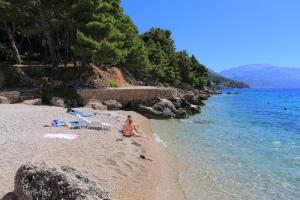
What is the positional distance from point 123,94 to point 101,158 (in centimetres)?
1913

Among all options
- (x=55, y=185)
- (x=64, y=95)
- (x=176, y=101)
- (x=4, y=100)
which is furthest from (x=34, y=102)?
(x=55, y=185)

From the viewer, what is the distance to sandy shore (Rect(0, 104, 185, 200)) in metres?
8.41

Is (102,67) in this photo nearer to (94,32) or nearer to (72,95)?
(94,32)

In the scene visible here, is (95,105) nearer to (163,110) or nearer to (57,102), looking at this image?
(57,102)

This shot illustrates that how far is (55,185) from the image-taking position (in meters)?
5.12

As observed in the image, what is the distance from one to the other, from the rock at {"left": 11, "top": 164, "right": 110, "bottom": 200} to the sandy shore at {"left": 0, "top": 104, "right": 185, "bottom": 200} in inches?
57.2

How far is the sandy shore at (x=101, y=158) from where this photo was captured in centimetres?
841

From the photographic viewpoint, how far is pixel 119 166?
1005cm

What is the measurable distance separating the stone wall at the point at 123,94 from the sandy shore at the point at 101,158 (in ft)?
39.7

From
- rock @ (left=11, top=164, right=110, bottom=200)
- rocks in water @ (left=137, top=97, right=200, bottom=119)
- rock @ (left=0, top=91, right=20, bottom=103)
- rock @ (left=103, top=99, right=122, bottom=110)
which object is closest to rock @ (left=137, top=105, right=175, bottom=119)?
rocks in water @ (left=137, top=97, right=200, bottom=119)

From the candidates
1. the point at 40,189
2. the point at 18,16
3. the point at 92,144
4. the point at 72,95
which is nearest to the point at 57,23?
the point at 18,16

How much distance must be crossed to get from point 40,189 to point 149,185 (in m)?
4.44

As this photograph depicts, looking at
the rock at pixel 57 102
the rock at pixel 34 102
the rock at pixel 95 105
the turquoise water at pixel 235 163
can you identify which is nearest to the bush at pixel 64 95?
the rock at pixel 57 102

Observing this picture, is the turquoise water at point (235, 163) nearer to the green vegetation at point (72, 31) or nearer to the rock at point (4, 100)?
the green vegetation at point (72, 31)
